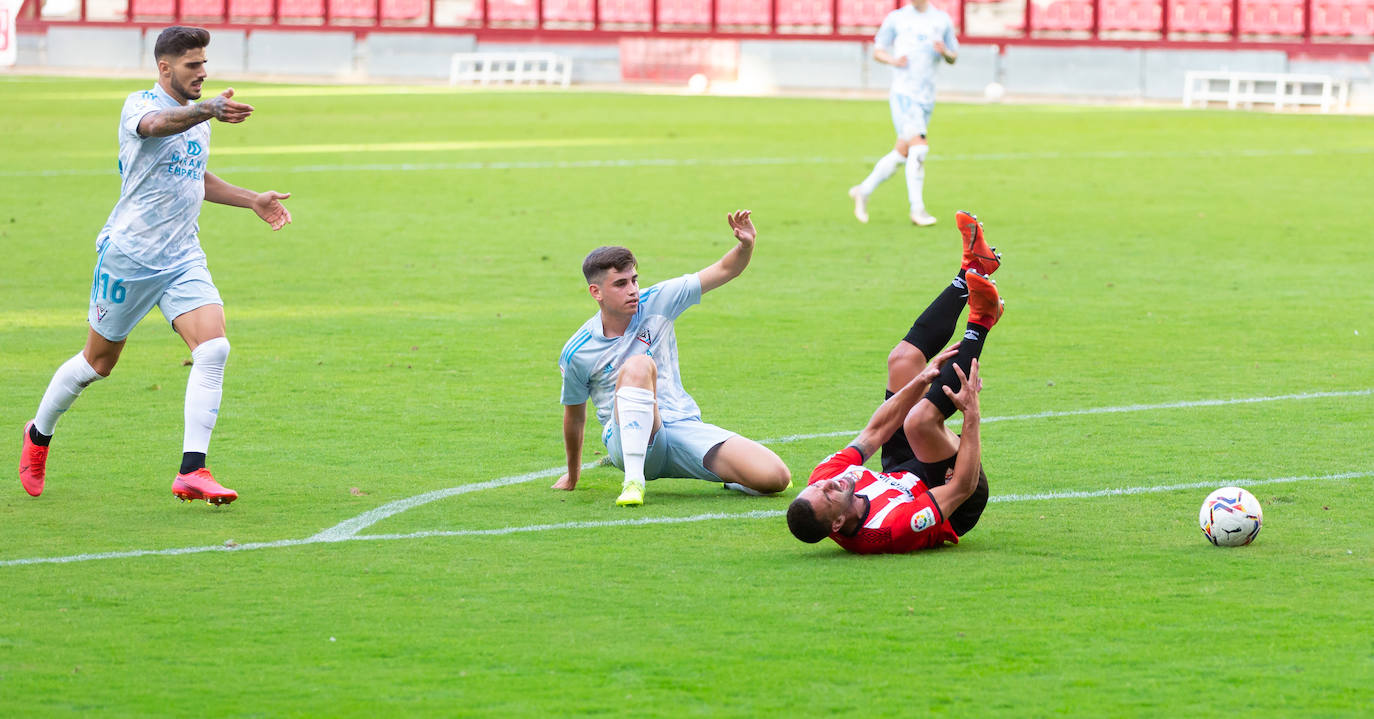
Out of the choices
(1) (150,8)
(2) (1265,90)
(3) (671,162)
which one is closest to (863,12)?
(2) (1265,90)

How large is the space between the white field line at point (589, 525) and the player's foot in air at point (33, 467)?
1.09 m

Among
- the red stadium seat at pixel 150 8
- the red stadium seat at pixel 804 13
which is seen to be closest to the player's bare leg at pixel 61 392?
the red stadium seat at pixel 804 13

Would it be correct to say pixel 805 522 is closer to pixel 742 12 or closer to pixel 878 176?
pixel 878 176

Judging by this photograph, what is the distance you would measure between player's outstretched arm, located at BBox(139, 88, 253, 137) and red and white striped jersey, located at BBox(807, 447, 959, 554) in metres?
2.64

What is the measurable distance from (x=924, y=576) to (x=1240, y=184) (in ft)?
54.4

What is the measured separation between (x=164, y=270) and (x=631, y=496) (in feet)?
7.02

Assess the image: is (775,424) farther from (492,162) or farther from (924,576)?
(492,162)

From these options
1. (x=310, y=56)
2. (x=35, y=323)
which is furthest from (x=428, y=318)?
(x=310, y=56)

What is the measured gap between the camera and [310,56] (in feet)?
164

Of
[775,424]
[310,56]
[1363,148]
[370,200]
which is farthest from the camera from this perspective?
[310,56]

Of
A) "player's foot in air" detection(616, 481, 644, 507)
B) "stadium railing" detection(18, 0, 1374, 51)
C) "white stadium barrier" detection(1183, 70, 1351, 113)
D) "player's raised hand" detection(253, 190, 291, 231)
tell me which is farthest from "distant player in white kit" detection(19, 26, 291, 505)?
"stadium railing" detection(18, 0, 1374, 51)

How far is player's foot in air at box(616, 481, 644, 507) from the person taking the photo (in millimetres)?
7316

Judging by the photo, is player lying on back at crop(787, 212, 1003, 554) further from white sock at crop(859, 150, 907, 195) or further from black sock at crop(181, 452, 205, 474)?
white sock at crop(859, 150, 907, 195)

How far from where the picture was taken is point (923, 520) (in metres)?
6.46
